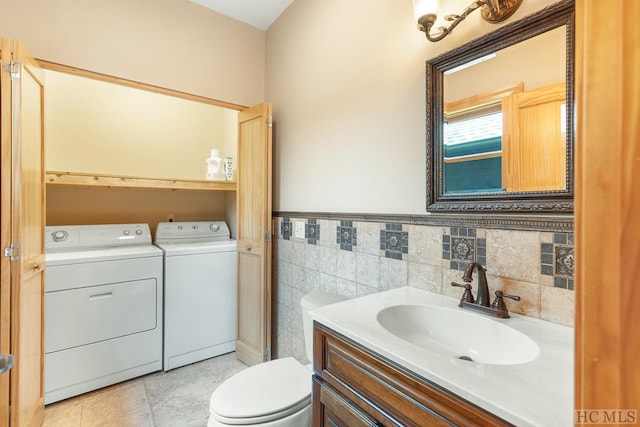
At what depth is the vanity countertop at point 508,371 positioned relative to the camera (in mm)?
536

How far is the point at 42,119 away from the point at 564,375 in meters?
2.58

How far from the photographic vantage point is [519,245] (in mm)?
999

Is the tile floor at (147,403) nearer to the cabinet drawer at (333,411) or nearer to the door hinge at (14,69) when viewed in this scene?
the cabinet drawer at (333,411)

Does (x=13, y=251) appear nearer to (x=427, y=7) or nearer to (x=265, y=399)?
(x=265, y=399)

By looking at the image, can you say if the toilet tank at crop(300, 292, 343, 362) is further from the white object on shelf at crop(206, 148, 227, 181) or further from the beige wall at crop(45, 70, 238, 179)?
the beige wall at crop(45, 70, 238, 179)

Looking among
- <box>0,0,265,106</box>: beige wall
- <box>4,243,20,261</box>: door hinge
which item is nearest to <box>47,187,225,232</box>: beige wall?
<box>0,0,265,106</box>: beige wall

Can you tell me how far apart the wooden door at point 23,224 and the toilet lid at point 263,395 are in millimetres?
1005

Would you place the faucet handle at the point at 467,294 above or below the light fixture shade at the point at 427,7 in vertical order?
below

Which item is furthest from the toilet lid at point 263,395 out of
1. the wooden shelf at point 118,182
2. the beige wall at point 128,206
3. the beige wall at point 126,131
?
the beige wall at point 126,131

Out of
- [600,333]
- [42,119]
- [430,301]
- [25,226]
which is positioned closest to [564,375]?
[600,333]

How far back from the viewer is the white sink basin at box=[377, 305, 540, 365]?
89 cm

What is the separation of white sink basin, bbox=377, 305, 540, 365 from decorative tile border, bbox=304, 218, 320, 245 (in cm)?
87

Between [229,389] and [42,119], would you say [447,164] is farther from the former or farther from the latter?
[42,119]

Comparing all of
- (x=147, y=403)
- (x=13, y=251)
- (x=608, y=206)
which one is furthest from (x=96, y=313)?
(x=608, y=206)
